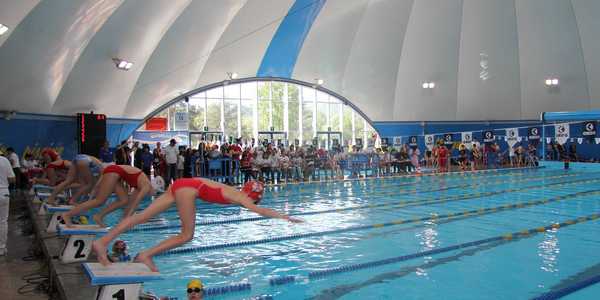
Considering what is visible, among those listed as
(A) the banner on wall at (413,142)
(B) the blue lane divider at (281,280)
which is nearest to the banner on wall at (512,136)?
(A) the banner on wall at (413,142)

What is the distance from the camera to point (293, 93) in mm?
26719

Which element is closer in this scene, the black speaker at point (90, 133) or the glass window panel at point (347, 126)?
the black speaker at point (90, 133)

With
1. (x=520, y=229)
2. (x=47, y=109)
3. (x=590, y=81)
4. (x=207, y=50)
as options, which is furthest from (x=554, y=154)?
(x=47, y=109)

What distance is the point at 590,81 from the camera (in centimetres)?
2409

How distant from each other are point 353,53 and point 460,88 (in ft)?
18.4

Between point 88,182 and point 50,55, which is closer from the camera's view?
point 88,182

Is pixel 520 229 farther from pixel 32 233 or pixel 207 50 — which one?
pixel 207 50

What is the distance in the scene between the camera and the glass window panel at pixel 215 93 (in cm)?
2438

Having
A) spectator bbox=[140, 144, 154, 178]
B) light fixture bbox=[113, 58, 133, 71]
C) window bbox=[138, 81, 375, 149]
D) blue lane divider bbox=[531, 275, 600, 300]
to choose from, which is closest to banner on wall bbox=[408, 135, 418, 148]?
window bbox=[138, 81, 375, 149]

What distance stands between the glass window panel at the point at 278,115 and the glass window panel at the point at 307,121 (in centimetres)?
118

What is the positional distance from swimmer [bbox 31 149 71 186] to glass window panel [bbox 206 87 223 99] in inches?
518

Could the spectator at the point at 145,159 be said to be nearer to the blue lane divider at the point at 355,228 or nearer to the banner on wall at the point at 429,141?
the blue lane divider at the point at 355,228

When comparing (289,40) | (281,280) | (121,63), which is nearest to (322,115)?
(289,40)

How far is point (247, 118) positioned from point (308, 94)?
3.39 meters
